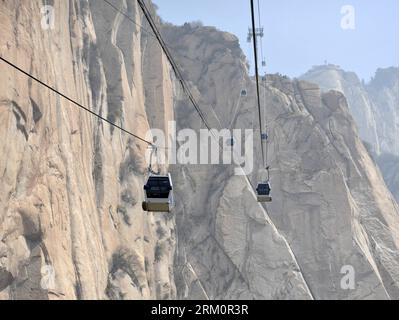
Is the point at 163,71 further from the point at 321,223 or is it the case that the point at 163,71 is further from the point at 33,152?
the point at 33,152

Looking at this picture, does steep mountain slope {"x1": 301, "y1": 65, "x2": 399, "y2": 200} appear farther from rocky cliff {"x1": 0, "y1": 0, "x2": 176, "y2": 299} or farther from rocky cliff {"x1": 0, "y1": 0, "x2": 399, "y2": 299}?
rocky cliff {"x1": 0, "y1": 0, "x2": 176, "y2": 299}

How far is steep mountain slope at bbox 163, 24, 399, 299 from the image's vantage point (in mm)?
51344

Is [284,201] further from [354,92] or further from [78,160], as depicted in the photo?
[354,92]

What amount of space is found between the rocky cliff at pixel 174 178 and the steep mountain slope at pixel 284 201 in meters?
0.14

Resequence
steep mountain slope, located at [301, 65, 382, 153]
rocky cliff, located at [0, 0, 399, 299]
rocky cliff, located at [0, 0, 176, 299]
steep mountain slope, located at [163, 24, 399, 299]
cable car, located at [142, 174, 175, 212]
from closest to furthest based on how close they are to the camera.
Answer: cable car, located at [142, 174, 175, 212] → rocky cliff, located at [0, 0, 176, 299] → rocky cliff, located at [0, 0, 399, 299] → steep mountain slope, located at [163, 24, 399, 299] → steep mountain slope, located at [301, 65, 382, 153]

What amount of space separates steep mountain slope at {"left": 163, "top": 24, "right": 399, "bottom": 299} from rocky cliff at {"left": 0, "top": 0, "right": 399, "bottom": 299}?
14cm

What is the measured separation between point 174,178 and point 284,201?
13.8 meters

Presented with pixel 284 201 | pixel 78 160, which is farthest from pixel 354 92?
pixel 78 160

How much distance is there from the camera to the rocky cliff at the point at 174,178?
27562 millimetres

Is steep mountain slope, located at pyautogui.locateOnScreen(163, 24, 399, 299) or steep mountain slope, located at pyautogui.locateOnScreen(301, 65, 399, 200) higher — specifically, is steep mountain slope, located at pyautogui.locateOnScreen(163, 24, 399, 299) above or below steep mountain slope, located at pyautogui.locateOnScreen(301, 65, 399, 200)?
below

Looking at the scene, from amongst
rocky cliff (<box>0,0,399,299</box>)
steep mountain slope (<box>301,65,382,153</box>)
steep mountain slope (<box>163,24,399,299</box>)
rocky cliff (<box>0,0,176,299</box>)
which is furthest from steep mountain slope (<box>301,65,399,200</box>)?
rocky cliff (<box>0,0,176,299</box>)

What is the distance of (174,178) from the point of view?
53.6 meters

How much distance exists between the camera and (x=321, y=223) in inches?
2223

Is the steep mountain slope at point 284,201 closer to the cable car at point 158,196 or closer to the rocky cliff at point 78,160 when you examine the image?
the rocky cliff at point 78,160
